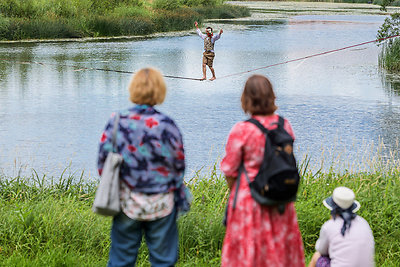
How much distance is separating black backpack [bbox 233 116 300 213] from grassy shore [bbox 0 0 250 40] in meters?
25.2

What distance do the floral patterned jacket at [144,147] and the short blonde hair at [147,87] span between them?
0.05 metres

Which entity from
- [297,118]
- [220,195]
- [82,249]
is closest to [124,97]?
[297,118]

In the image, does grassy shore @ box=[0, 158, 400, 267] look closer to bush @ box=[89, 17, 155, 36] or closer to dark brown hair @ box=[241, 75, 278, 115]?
dark brown hair @ box=[241, 75, 278, 115]

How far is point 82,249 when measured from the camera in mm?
4578

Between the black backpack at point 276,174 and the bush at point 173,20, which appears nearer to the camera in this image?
the black backpack at point 276,174

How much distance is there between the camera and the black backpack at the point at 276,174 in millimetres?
2959

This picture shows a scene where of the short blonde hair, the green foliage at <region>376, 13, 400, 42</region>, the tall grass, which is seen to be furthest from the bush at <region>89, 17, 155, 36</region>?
the short blonde hair

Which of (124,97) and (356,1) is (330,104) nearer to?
(124,97)

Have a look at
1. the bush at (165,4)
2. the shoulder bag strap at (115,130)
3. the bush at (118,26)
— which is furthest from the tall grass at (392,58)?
the bush at (165,4)

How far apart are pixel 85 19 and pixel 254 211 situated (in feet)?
91.3

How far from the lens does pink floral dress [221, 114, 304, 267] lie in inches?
120

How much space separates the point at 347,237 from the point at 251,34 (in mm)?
28977

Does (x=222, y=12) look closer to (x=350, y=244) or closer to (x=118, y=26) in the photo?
(x=118, y=26)

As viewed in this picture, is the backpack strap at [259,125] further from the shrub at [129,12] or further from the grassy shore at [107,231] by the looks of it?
the shrub at [129,12]
